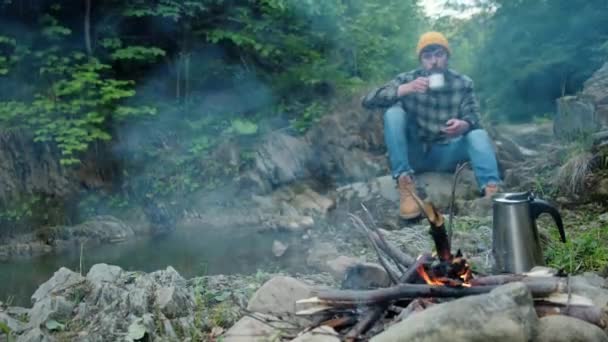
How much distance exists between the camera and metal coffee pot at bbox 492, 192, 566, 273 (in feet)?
7.50

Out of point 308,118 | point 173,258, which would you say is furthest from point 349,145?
point 173,258

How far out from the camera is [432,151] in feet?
15.0

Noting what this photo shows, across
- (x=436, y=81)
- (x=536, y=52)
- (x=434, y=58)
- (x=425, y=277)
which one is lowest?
(x=425, y=277)

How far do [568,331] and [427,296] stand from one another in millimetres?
443

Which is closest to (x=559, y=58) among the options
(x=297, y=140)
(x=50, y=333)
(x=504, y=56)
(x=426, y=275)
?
(x=504, y=56)

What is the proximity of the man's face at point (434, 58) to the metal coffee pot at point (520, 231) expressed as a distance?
2.08 m

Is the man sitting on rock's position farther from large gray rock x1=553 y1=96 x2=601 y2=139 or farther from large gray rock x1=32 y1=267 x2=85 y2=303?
large gray rock x1=32 y1=267 x2=85 y2=303

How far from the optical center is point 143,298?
2.33 m

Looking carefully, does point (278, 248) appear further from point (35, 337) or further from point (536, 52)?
point (536, 52)

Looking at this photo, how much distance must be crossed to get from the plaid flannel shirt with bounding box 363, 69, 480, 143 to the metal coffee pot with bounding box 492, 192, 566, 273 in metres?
2.09

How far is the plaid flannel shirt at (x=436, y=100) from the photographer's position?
4.34 meters

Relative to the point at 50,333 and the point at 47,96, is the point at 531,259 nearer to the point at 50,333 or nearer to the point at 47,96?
the point at 50,333

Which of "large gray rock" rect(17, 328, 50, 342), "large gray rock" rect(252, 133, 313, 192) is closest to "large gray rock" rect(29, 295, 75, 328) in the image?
"large gray rock" rect(17, 328, 50, 342)

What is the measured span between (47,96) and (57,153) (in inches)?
29.6
